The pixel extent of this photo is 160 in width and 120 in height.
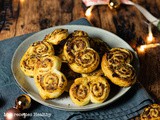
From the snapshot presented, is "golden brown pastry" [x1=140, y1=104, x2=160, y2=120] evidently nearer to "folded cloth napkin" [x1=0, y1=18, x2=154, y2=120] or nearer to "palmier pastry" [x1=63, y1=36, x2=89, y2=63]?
"folded cloth napkin" [x1=0, y1=18, x2=154, y2=120]

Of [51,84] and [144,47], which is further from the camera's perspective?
[144,47]

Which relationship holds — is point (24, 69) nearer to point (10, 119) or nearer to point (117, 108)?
point (10, 119)

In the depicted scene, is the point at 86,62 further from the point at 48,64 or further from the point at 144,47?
the point at 144,47

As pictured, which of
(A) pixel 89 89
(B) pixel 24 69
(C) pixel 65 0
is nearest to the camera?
(A) pixel 89 89

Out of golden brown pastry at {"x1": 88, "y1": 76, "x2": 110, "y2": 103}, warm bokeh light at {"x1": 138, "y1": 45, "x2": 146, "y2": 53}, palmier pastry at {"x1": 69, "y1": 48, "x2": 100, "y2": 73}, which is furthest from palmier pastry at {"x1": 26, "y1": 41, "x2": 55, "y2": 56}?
warm bokeh light at {"x1": 138, "y1": 45, "x2": 146, "y2": 53}

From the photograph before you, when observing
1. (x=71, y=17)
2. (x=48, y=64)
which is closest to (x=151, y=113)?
(x=48, y=64)

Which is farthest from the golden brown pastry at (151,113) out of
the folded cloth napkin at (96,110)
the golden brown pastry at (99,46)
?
the golden brown pastry at (99,46)

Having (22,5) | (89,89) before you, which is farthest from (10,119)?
(22,5)
